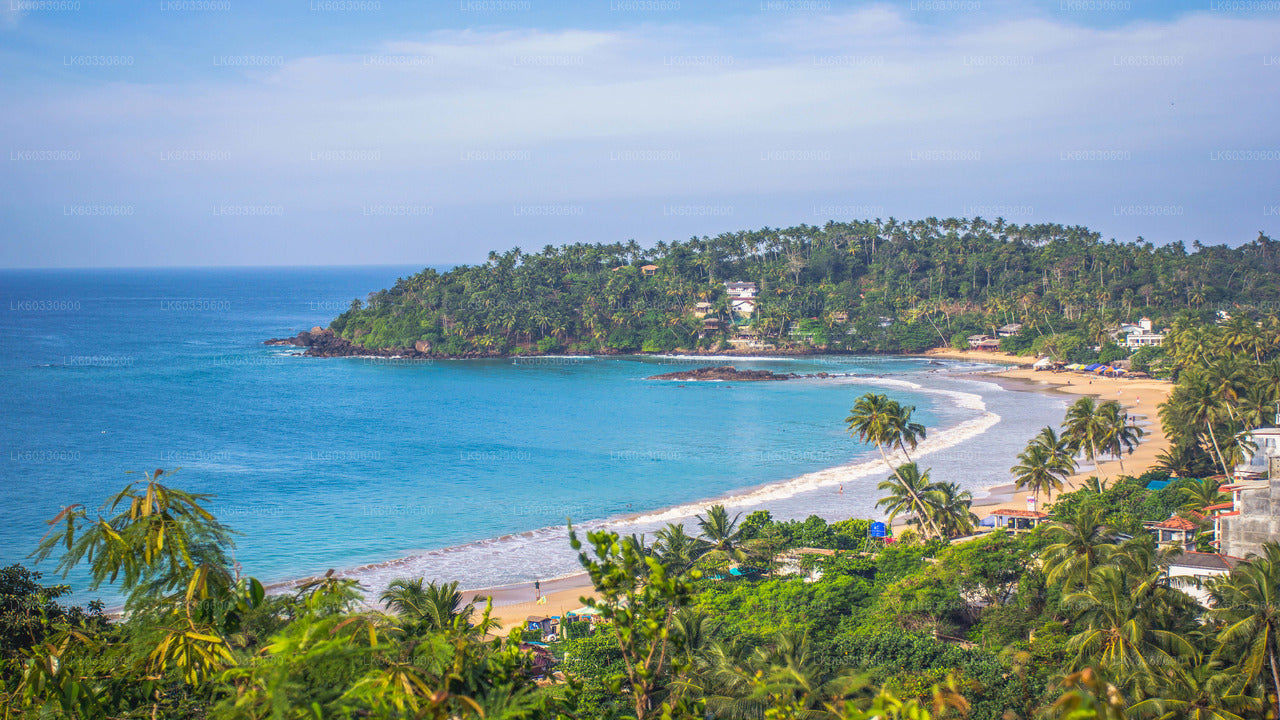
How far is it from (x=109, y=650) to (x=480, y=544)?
25988mm

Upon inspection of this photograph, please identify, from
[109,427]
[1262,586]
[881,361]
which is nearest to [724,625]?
[1262,586]

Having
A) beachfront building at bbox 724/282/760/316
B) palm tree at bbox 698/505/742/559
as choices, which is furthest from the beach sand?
beachfront building at bbox 724/282/760/316

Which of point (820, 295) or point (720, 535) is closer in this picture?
point (720, 535)

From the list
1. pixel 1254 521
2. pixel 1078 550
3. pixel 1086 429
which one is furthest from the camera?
pixel 1086 429

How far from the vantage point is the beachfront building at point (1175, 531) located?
24719mm

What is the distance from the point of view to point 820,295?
11069 centimetres

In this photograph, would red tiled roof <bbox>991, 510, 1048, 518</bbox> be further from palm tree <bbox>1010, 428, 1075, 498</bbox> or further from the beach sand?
the beach sand

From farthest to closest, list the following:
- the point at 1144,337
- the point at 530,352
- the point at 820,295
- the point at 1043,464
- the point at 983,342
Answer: the point at 820,295, the point at 530,352, the point at 983,342, the point at 1144,337, the point at 1043,464

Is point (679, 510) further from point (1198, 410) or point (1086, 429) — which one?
point (1198, 410)

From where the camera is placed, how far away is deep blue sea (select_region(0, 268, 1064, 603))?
112 feet

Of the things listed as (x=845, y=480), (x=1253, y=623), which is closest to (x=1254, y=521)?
(x=1253, y=623)

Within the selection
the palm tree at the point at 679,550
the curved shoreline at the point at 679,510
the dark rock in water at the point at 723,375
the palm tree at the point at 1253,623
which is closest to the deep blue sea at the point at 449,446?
the curved shoreline at the point at 679,510

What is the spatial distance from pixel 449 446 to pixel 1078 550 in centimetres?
3826

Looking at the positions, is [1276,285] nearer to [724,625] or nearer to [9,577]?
[724,625]
